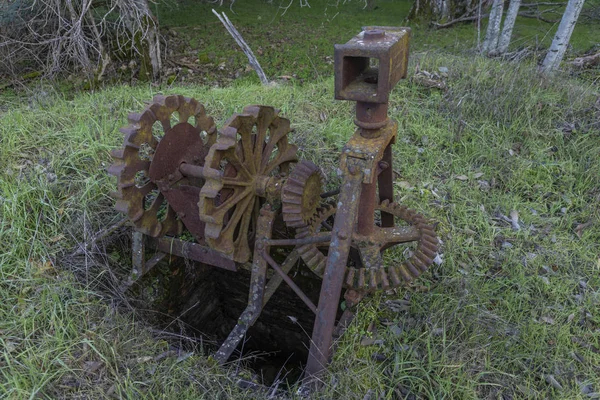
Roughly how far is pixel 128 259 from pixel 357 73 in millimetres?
2191

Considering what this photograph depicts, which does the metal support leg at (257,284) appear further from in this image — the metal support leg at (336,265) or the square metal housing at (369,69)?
the square metal housing at (369,69)

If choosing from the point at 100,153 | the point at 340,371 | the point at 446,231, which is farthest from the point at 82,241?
the point at 446,231

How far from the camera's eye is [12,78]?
6469mm

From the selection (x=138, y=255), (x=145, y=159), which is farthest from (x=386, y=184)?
(x=138, y=255)

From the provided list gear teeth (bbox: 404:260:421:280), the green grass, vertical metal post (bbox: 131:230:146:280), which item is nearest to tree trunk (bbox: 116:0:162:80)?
the green grass

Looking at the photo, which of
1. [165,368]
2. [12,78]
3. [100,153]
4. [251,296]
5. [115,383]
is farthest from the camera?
[12,78]

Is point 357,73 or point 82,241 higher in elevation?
point 357,73

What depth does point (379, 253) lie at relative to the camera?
2.63 metres

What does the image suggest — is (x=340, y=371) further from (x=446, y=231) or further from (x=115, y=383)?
(x=446, y=231)

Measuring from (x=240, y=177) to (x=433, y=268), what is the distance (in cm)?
155

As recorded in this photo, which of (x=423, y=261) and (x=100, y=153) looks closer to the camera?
(x=423, y=261)

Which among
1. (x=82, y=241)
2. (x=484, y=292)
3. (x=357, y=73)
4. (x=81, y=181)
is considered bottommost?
(x=484, y=292)

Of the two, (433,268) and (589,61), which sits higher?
(589,61)

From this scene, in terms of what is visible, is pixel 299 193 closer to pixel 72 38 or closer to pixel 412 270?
pixel 412 270
